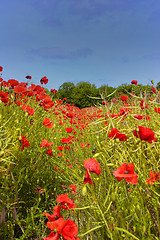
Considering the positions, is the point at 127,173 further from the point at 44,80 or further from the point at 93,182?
the point at 44,80

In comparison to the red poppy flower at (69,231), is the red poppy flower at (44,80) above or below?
above

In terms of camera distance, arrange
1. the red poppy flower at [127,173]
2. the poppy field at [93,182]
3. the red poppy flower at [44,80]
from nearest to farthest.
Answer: the red poppy flower at [127,173]
the poppy field at [93,182]
the red poppy flower at [44,80]

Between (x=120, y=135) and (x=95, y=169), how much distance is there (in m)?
0.22

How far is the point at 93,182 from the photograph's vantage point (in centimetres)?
100

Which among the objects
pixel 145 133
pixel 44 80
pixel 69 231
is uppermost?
pixel 44 80

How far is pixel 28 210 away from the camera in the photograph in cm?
173

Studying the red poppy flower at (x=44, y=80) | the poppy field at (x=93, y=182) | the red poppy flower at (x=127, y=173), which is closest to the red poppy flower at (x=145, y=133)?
the poppy field at (x=93, y=182)

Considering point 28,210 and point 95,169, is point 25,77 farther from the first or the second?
point 95,169

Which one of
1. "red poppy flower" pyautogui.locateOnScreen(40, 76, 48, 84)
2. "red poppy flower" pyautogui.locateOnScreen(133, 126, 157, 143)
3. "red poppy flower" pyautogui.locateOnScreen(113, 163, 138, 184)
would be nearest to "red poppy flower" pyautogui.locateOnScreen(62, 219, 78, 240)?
"red poppy flower" pyautogui.locateOnScreen(113, 163, 138, 184)

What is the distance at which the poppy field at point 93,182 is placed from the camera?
0.87 m

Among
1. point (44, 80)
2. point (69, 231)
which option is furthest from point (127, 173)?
point (44, 80)

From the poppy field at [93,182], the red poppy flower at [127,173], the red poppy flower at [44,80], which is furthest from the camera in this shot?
the red poppy flower at [44,80]

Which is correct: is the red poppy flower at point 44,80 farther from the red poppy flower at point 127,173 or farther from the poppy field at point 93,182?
the red poppy flower at point 127,173

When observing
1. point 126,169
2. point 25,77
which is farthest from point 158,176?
point 25,77
